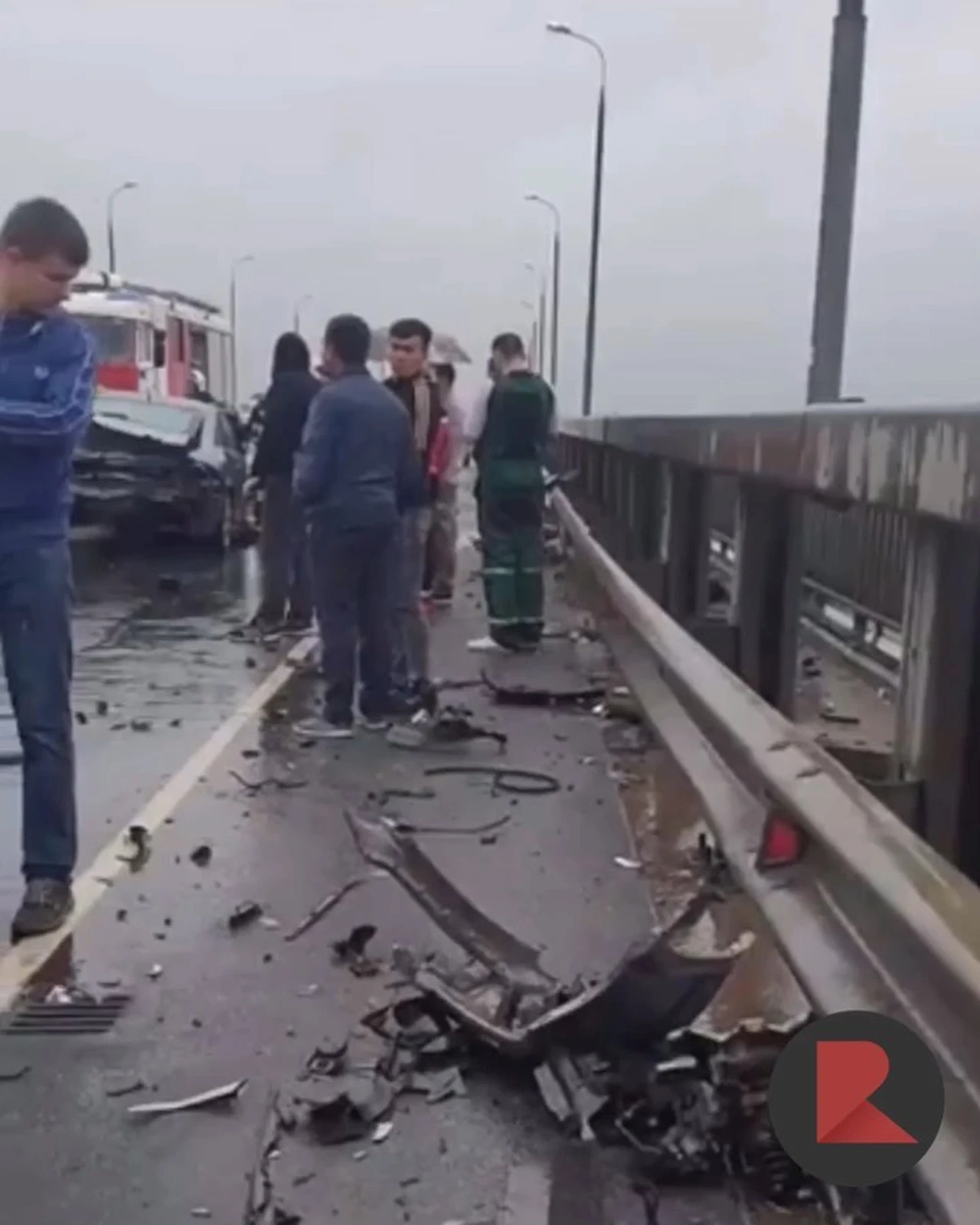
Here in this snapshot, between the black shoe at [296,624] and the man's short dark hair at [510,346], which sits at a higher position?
the man's short dark hair at [510,346]

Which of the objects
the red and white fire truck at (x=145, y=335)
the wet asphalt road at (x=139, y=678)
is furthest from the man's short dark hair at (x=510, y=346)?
the red and white fire truck at (x=145, y=335)

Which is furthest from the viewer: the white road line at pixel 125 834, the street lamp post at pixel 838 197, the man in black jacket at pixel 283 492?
the man in black jacket at pixel 283 492

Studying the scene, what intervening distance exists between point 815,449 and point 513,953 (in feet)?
5.20

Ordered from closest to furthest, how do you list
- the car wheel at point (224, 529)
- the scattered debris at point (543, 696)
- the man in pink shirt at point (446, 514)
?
the scattered debris at point (543, 696) → the man in pink shirt at point (446, 514) → the car wheel at point (224, 529)

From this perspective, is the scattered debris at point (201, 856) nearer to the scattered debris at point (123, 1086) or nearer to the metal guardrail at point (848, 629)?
the scattered debris at point (123, 1086)

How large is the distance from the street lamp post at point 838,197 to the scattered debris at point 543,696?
2.22 m

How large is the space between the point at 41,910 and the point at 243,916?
0.62 meters

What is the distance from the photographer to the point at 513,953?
511 centimetres

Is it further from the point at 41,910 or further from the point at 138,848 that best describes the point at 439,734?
the point at 41,910

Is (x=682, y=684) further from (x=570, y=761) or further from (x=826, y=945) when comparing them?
(x=570, y=761)

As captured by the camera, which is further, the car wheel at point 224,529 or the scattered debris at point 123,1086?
the car wheel at point 224,529

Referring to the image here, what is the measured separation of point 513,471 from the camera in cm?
1216

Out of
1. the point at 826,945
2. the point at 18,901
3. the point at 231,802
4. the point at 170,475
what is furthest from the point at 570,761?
the point at 170,475

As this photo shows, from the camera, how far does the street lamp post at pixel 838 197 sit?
10.7 m
